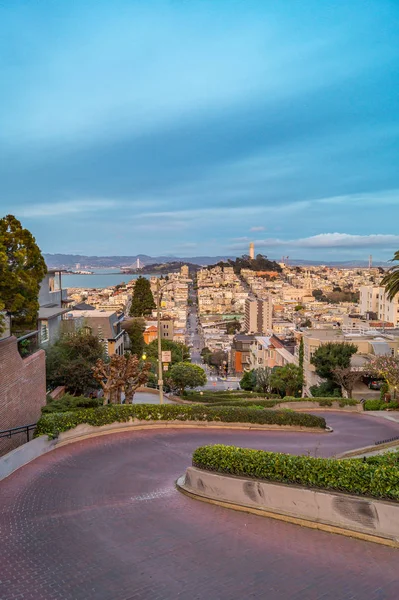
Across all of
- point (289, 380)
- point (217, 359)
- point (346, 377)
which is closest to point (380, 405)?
point (346, 377)

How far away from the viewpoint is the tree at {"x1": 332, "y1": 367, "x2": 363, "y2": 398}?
30.3 meters

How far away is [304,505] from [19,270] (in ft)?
34.9

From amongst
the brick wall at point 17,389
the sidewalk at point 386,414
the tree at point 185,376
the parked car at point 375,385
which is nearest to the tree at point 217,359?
the tree at point 185,376

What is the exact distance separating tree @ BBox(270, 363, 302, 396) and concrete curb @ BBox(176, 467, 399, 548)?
101 ft

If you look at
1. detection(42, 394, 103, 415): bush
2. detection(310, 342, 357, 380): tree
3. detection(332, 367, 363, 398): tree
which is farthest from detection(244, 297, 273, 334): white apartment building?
detection(42, 394, 103, 415): bush

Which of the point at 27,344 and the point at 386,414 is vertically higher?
the point at 27,344

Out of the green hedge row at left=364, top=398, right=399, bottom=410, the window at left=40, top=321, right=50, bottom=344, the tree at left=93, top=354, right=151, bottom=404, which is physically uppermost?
the window at left=40, top=321, right=50, bottom=344

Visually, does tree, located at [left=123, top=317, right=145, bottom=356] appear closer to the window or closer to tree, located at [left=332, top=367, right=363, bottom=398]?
the window

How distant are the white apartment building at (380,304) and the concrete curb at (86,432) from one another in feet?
209

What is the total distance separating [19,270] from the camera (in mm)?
14797

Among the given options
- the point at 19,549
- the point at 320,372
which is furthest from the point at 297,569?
the point at 320,372

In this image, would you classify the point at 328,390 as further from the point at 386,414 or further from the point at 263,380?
the point at 263,380

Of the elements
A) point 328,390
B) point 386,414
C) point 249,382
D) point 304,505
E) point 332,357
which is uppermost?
point 304,505

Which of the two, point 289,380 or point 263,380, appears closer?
point 289,380
